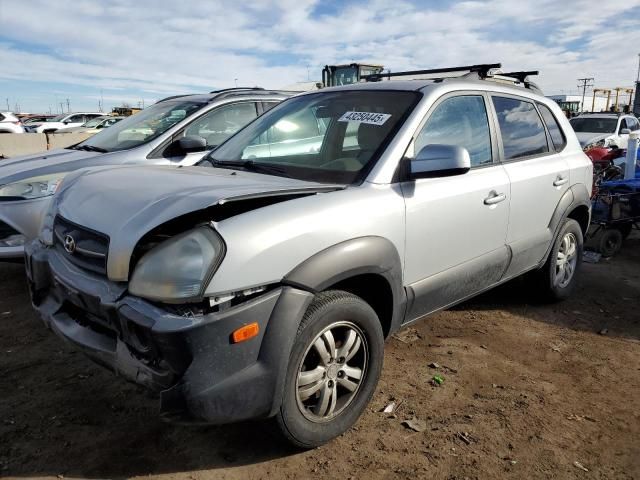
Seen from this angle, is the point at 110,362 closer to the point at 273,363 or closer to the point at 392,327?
the point at 273,363

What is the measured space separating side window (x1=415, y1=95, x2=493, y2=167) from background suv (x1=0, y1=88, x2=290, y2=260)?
6.65 feet

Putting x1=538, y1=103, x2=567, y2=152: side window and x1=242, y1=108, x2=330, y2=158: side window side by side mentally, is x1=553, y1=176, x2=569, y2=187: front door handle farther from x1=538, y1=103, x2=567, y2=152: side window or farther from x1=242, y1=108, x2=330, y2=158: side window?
x1=242, y1=108, x2=330, y2=158: side window

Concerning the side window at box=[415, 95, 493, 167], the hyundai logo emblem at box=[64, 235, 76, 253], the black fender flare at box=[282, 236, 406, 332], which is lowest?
the black fender flare at box=[282, 236, 406, 332]

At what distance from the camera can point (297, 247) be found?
7.32ft

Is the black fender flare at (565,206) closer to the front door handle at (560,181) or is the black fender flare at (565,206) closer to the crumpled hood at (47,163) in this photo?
the front door handle at (560,181)

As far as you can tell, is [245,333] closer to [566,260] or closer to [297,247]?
[297,247]

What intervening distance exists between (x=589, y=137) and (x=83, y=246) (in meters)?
14.3

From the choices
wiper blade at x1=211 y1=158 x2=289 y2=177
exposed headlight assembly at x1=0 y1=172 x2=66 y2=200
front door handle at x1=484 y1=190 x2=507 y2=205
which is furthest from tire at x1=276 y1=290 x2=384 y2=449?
exposed headlight assembly at x1=0 y1=172 x2=66 y2=200

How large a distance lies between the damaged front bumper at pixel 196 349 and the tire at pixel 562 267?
113 inches

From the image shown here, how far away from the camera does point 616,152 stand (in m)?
9.20

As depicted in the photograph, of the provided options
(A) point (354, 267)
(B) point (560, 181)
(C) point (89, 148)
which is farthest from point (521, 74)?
(C) point (89, 148)

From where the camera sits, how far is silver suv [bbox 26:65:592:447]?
2029 mm

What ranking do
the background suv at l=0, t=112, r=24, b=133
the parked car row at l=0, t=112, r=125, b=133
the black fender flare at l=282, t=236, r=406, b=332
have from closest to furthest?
the black fender flare at l=282, t=236, r=406, b=332 < the background suv at l=0, t=112, r=24, b=133 < the parked car row at l=0, t=112, r=125, b=133

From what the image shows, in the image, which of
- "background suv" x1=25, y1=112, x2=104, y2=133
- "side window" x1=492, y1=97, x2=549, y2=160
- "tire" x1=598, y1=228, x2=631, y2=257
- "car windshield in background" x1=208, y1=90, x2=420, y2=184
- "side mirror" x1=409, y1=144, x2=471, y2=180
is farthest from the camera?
"background suv" x1=25, y1=112, x2=104, y2=133
